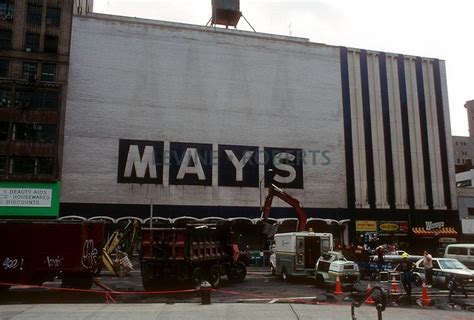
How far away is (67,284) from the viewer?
69.3 feet

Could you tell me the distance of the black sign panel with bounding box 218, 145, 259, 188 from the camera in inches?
2007

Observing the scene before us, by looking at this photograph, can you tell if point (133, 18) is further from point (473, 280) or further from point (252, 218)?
point (473, 280)

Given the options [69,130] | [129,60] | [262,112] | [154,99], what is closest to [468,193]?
[262,112]

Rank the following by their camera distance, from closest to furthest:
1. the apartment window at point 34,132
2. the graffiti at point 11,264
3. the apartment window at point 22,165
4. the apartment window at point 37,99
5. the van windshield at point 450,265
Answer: the graffiti at point 11,264, the van windshield at point 450,265, the apartment window at point 22,165, the apartment window at point 34,132, the apartment window at point 37,99

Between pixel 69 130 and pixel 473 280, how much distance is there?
40.5 m

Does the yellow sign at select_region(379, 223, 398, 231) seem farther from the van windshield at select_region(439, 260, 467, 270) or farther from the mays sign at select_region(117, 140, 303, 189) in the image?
the van windshield at select_region(439, 260, 467, 270)

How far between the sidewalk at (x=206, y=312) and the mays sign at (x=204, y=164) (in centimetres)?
3351

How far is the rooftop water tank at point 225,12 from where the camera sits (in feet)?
196

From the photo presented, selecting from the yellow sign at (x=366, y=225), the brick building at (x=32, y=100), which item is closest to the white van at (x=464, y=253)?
the yellow sign at (x=366, y=225)

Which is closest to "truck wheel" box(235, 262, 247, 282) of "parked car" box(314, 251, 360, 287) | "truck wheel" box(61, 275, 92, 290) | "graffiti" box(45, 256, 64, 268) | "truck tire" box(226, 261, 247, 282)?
"truck tire" box(226, 261, 247, 282)

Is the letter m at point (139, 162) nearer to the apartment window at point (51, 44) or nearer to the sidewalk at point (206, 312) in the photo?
the apartment window at point (51, 44)

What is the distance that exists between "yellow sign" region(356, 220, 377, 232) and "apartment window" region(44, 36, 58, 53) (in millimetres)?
39151

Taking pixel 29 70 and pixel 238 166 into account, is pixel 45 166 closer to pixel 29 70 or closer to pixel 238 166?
pixel 29 70

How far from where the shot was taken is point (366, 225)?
53.2m
